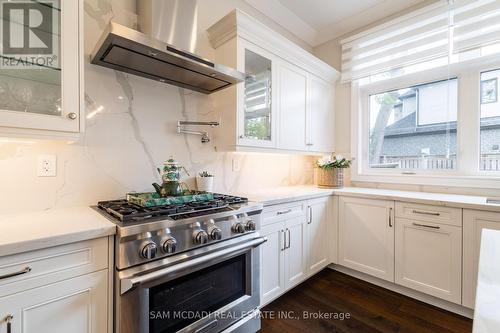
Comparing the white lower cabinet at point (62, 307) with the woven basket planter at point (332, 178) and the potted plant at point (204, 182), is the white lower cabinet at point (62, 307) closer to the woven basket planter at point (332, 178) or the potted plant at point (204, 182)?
the potted plant at point (204, 182)

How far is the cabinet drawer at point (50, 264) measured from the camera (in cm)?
89

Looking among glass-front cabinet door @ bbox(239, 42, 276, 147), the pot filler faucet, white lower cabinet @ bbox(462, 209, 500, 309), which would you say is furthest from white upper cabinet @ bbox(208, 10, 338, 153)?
white lower cabinet @ bbox(462, 209, 500, 309)

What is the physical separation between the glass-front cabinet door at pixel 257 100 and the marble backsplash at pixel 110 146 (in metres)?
0.31

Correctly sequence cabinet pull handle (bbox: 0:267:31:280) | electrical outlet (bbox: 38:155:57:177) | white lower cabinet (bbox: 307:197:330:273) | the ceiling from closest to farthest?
cabinet pull handle (bbox: 0:267:31:280) → electrical outlet (bbox: 38:155:57:177) → white lower cabinet (bbox: 307:197:330:273) → the ceiling

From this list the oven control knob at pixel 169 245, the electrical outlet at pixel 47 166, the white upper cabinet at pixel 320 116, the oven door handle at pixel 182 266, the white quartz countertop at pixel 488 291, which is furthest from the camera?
the white upper cabinet at pixel 320 116

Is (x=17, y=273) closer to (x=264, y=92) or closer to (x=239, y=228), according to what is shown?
(x=239, y=228)

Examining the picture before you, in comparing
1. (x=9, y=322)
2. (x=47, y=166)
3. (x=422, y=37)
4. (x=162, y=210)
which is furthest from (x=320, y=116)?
(x=9, y=322)

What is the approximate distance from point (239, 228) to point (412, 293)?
1757 millimetres

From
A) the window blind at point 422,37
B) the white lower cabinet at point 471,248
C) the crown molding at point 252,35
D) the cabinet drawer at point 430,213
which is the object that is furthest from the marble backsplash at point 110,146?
the white lower cabinet at point 471,248

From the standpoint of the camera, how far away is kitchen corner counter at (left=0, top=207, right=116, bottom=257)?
896mm

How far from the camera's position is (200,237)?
1294 millimetres

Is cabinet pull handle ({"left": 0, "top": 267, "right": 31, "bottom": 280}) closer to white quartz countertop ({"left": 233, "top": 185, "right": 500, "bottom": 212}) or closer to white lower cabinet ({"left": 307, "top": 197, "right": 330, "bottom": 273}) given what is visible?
white quartz countertop ({"left": 233, "top": 185, "right": 500, "bottom": 212})

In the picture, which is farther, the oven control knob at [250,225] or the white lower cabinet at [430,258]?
the white lower cabinet at [430,258]

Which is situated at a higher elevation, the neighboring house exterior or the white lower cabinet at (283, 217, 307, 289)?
the neighboring house exterior
